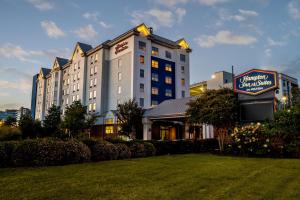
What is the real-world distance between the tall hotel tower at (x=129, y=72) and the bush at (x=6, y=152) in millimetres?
33424

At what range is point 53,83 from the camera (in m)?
73.9

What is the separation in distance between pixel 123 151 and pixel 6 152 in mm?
6571

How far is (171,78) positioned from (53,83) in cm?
3970

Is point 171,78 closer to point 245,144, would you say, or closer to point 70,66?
point 70,66

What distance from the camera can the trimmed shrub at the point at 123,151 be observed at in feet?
50.2

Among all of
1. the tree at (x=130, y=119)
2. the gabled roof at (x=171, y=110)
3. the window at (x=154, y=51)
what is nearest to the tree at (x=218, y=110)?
the gabled roof at (x=171, y=110)

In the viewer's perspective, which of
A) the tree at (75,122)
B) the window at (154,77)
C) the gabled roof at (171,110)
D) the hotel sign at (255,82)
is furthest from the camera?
the window at (154,77)

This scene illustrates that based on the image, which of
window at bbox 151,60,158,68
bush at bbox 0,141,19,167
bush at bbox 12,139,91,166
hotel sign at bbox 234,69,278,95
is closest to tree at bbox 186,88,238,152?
hotel sign at bbox 234,69,278,95

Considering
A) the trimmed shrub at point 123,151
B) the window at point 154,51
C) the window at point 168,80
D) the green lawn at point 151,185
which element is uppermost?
the window at point 154,51

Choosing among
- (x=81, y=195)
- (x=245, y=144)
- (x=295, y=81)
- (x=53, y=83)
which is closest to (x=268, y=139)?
(x=245, y=144)

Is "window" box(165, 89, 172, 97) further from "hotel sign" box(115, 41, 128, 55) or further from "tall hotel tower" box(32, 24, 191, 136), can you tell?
"hotel sign" box(115, 41, 128, 55)

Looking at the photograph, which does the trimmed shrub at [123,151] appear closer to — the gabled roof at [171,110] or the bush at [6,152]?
the bush at [6,152]

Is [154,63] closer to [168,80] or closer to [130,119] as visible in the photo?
[168,80]

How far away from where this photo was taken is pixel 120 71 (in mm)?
49594
